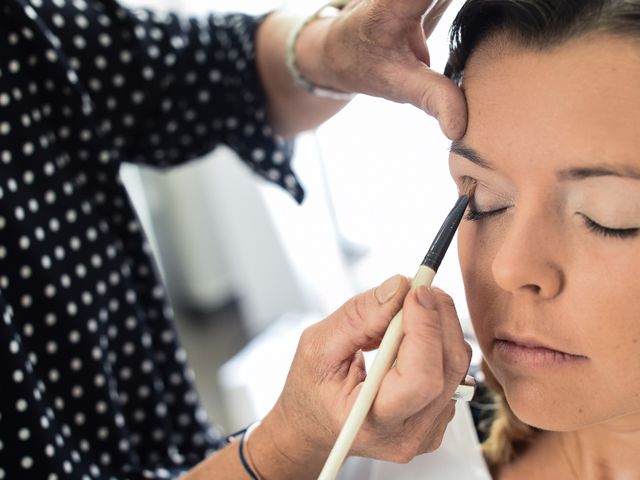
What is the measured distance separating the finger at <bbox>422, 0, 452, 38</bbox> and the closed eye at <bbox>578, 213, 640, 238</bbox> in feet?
0.91

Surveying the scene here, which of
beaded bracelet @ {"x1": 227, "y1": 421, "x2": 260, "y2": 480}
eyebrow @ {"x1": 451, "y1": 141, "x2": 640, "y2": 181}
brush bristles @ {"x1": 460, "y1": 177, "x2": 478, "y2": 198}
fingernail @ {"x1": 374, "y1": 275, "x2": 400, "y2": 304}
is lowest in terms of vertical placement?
beaded bracelet @ {"x1": 227, "y1": 421, "x2": 260, "y2": 480}

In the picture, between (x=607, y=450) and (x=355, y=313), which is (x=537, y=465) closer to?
(x=607, y=450)

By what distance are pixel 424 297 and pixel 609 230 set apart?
0.56 feet

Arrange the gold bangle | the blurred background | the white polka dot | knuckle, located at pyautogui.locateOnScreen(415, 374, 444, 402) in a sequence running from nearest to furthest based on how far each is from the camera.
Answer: knuckle, located at pyautogui.locateOnScreen(415, 374, 444, 402) < the white polka dot < the gold bangle < the blurred background

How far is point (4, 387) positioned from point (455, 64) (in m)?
0.60

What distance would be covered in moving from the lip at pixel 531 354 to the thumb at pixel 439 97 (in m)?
0.20

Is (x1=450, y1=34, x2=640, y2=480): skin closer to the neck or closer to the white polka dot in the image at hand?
the neck

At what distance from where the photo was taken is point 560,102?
68 centimetres

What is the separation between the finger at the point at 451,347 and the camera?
2.22ft

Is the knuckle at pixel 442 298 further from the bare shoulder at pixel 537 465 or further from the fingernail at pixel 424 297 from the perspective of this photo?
the bare shoulder at pixel 537 465

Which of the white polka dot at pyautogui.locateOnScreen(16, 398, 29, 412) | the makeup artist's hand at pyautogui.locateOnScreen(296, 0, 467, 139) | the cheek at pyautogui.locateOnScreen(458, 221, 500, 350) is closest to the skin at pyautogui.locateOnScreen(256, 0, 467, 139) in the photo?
the makeup artist's hand at pyautogui.locateOnScreen(296, 0, 467, 139)

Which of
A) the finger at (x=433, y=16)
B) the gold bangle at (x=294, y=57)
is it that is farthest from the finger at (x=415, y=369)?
the gold bangle at (x=294, y=57)

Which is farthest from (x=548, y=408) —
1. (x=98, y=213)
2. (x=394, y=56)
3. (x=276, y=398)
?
(x=276, y=398)

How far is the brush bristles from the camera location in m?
0.77
